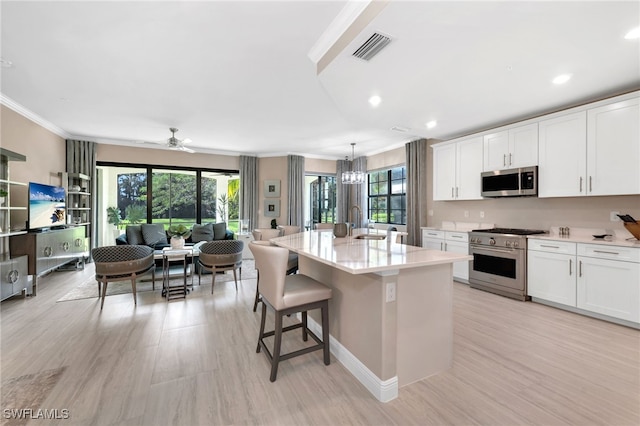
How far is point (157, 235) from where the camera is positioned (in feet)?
18.4

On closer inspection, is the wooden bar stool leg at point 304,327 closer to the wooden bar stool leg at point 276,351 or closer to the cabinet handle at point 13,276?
the wooden bar stool leg at point 276,351

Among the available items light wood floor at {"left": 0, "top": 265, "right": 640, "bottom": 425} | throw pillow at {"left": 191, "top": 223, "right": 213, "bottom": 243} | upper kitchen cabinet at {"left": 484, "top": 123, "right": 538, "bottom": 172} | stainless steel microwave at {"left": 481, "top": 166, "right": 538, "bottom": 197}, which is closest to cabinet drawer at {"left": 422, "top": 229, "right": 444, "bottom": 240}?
stainless steel microwave at {"left": 481, "top": 166, "right": 538, "bottom": 197}

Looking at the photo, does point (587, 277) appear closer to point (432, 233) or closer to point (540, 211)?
point (540, 211)

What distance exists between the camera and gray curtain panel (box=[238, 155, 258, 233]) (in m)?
7.26

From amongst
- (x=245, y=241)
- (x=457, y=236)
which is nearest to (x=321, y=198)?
(x=245, y=241)

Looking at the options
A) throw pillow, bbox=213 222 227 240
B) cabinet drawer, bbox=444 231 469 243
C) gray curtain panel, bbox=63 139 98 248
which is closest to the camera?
cabinet drawer, bbox=444 231 469 243

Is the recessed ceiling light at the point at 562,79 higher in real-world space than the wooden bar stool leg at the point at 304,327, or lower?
higher

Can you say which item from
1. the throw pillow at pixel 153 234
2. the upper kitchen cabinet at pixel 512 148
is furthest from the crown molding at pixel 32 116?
the upper kitchen cabinet at pixel 512 148

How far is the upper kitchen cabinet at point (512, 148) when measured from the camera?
3.74 meters

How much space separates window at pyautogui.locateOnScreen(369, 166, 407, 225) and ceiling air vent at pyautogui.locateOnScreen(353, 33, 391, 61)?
439 cm

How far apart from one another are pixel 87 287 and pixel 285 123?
13.5 ft

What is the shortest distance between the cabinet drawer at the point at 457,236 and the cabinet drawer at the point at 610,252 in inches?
54.5

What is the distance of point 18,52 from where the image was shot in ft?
8.66

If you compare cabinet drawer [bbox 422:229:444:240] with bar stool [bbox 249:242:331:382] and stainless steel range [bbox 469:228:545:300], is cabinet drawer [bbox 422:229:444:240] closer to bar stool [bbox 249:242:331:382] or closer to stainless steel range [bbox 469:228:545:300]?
stainless steel range [bbox 469:228:545:300]
